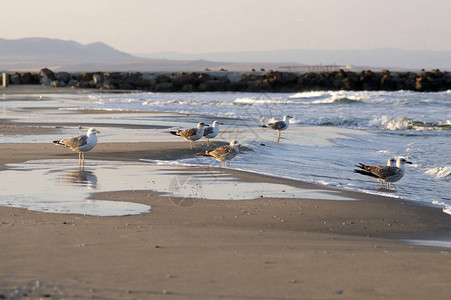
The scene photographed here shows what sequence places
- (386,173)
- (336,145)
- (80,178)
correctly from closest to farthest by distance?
(80,178) < (386,173) < (336,145)

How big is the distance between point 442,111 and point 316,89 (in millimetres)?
28315

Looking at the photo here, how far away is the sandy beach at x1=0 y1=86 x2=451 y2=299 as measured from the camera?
520cm

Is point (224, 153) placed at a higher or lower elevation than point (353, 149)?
higher

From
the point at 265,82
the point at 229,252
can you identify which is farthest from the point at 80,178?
the point at 265,82

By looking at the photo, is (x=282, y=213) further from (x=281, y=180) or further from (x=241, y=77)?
(x=241, y=77)

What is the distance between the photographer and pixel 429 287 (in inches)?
213

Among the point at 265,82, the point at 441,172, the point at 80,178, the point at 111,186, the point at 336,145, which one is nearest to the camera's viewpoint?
the point at 111,186

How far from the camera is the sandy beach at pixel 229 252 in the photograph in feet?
17.1

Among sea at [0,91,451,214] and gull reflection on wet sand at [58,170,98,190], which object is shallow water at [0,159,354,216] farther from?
sea at [0,91,451,214]

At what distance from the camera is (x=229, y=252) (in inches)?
251

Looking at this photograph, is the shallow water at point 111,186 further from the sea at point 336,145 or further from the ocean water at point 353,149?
the ocean water at point 353,149

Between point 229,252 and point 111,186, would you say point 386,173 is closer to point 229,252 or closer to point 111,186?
point 111,186

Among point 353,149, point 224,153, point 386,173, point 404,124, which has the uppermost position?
point 224,153

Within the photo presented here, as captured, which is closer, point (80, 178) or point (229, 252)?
point (229, 252)
